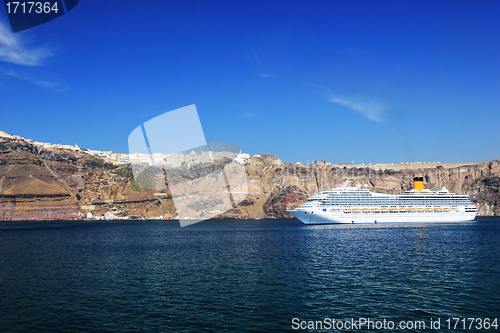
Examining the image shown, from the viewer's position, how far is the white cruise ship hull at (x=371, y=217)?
81938 mm

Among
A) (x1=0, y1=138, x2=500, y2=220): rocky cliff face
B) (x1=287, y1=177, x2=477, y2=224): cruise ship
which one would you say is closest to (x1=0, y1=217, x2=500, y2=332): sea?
(x1=287, y1=177, x2=477, y2=224): cruise ship

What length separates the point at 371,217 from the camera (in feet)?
277

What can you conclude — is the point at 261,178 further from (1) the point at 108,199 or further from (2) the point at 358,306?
(2) the point at 358,306

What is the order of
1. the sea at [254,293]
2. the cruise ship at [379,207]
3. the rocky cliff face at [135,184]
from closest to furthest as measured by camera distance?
the sea at [254,293], the cruise ship at [379,207], the rocky cliff face at [135,184]

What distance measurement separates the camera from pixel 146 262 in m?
31.0

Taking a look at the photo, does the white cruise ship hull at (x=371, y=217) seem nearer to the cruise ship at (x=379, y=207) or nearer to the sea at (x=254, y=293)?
the cruise ship at (x=379, y=207)

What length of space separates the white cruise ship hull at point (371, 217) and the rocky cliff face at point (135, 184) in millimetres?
58805

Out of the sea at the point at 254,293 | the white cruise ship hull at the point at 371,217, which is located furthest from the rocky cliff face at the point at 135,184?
the sea at the point at 254,293

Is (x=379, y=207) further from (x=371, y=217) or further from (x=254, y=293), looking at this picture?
(x=254, y=293)

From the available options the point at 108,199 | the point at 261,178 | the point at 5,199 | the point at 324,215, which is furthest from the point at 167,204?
the point at 324,215

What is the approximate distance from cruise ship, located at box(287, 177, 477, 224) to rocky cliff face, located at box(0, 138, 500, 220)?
57762 mm

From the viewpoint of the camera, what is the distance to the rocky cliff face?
474ft

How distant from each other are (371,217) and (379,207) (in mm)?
3852

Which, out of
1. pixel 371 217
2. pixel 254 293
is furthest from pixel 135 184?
pixel 254 293
